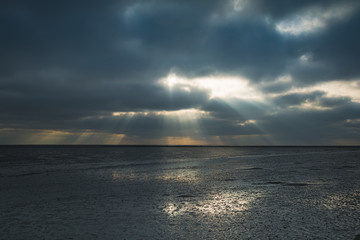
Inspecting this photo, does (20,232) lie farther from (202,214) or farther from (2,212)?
(202,214)

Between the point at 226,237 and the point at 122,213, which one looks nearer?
the point at 226,237

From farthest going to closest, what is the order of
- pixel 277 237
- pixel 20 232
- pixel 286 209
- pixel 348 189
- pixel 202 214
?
pixel 348 189 < pixel 286 209 < pixel 202 214 < pixel 20 232 < pixel 277 237

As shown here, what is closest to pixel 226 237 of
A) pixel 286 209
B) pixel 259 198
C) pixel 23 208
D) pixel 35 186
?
pixel 286 209

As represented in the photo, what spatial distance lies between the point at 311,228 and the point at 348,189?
11834mm

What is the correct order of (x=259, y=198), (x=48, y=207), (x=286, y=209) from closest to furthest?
(x=286, y=209), (x=48, y=207), (x=259, y=198)

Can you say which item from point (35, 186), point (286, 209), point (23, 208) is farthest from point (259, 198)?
point (35, 186)

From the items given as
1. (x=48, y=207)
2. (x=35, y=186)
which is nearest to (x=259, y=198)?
(x=48, y=207)

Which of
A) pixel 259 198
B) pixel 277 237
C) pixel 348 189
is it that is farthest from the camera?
pixel 348 189

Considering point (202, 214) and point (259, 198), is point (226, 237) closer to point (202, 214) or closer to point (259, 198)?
point (202, 214)

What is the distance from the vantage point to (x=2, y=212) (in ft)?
43.4

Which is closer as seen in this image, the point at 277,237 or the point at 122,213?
the point at 277,237

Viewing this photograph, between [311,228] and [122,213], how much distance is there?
874 centimetres

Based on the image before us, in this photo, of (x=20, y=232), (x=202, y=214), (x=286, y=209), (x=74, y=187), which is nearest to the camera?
(x=20, y=232)

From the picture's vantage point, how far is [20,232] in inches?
404
